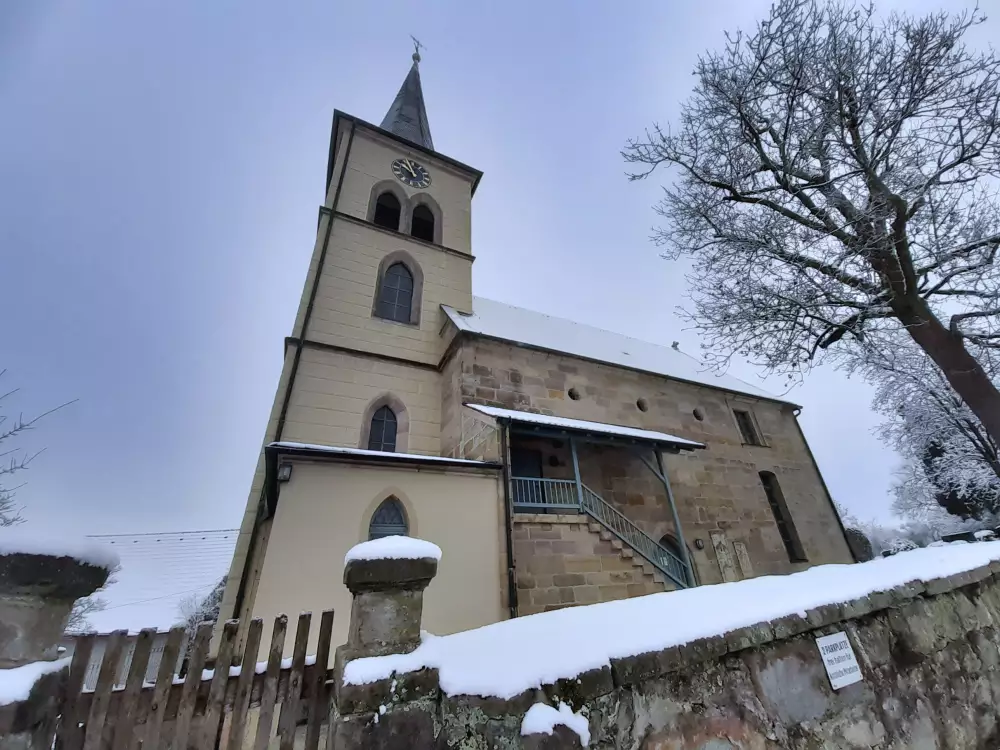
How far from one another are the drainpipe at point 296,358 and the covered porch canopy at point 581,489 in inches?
149

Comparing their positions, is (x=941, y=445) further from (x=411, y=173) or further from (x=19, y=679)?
(x=19, y=679)

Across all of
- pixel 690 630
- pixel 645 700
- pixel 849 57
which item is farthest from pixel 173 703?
pixel 849 57

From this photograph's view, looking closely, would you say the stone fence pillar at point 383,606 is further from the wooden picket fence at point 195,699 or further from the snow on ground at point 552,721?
the snow on ground at point 552,721

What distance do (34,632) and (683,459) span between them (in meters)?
11.7

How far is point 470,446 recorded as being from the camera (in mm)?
7844

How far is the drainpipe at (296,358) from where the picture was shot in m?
6.35

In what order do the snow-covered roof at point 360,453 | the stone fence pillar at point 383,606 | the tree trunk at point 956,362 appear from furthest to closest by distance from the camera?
the tree trunk at point 956,362, the snow-covered roof at point 360,453, the stone fence pillar at point 383,606

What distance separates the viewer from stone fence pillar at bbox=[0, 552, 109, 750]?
5.21 feet

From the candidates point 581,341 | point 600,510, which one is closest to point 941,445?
point 581,341

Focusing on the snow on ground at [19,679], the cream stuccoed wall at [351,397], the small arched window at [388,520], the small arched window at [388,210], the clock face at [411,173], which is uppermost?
the clock face at [411,173]

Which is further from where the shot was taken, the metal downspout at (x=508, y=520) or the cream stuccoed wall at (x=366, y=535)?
the metal downspout at (x=508, y=520)

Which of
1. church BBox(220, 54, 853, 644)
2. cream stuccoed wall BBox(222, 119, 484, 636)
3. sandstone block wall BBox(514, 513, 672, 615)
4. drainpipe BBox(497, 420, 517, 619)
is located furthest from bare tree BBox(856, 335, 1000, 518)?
cream stuccoed wall BBox(222, 119, 484, 636)

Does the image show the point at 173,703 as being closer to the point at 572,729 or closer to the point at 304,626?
the point at 304,626

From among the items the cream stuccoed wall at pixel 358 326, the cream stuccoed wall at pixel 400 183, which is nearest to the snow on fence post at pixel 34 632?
the cream stuccoed wall at pixel 358 326
